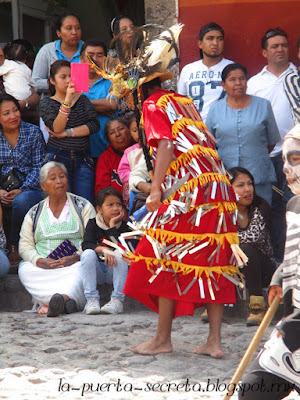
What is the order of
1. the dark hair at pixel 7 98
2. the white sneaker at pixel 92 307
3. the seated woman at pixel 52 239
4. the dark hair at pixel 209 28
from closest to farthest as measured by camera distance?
the white sneaker at pixel 92 307, the seated woman at pixel 52 239, the dark hair at pixel 7 98, the dark hair at pixel 209 28

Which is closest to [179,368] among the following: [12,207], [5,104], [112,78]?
[112,78]

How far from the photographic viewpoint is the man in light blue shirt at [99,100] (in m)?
7.35

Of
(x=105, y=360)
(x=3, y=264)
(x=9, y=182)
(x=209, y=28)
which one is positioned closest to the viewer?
(x=105, y=360)

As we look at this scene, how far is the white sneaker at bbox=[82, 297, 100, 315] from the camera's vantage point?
6074 mm

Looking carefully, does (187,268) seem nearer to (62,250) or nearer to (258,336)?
(258,336)

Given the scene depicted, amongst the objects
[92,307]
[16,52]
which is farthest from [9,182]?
[16,52]

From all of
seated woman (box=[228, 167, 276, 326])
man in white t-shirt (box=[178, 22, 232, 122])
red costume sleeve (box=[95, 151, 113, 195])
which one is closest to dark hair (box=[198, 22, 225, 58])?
man in white t-shirt (box=[178, 22, 232, 122])

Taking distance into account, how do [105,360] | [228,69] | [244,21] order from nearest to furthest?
1. [105,360]
2. [228,69]
3. [244,21]

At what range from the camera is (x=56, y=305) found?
20.0 feet

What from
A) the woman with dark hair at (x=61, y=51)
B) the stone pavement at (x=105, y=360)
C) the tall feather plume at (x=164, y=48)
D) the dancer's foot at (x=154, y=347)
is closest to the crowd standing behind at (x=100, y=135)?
the woman with dark hair at (x=61, y=51)

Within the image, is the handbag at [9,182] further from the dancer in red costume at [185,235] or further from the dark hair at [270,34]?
the dark hair at [270,34]

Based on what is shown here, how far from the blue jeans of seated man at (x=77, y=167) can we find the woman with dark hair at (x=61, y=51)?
97 cm

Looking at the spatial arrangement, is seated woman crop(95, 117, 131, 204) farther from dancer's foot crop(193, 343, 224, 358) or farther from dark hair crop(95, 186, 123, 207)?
dancer's foot crop(193, 343, 224, 358)

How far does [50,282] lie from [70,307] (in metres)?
0.37
